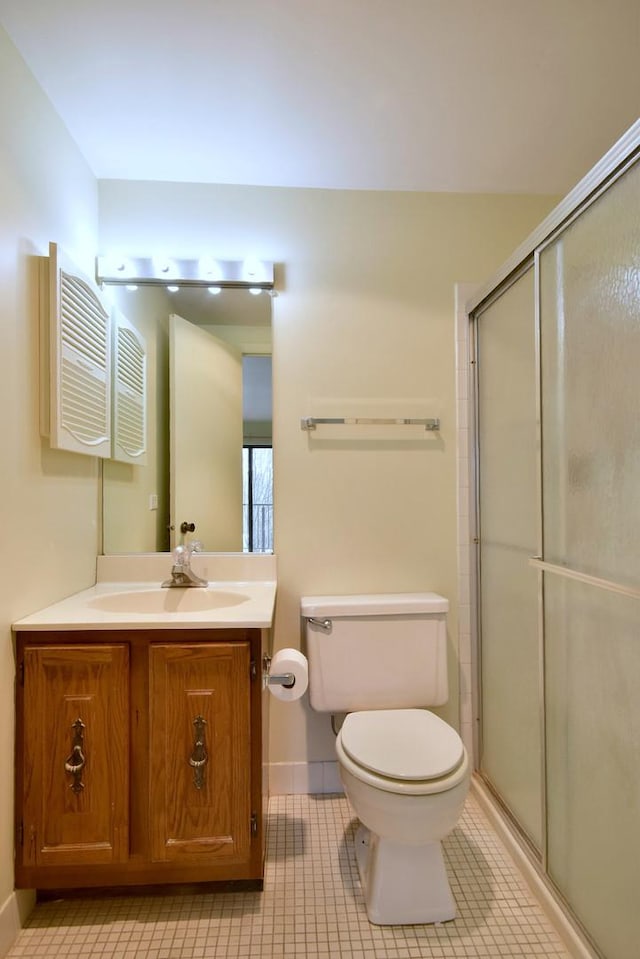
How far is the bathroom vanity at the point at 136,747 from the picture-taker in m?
1.23

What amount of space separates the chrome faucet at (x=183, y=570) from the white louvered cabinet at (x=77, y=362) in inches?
17.9

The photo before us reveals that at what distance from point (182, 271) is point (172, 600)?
1261mm

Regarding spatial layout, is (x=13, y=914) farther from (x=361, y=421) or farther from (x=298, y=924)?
(x=361, y=421)

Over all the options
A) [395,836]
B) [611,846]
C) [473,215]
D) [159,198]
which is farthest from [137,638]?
[473,215]

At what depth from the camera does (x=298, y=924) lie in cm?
124

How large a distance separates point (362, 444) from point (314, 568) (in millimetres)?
528

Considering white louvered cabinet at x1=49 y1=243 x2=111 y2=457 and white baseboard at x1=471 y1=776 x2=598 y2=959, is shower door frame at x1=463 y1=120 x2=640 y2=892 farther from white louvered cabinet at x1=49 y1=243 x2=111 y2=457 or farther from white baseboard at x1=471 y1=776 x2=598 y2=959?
white louvered cabinet at x1=49 y1=243 x2=111 y2=457

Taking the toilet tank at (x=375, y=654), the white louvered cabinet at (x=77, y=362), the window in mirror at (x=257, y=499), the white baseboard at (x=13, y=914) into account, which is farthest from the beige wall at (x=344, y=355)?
the white baseboard at (x=13, y=914)

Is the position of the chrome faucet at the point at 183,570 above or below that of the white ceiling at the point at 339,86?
below

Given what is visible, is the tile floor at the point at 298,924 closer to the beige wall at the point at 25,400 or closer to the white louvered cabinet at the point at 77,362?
the beige wall at the point at 25,400

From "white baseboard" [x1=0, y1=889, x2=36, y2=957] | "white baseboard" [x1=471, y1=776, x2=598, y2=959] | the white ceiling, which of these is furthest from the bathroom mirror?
"white baseboard" [x1=471, y1=776, x2=598, y2=959]

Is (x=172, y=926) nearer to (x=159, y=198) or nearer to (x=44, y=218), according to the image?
(x=44, y=218)

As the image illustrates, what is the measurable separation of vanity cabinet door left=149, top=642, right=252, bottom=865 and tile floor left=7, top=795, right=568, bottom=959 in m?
0.17

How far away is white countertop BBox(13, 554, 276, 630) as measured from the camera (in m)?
1.25
